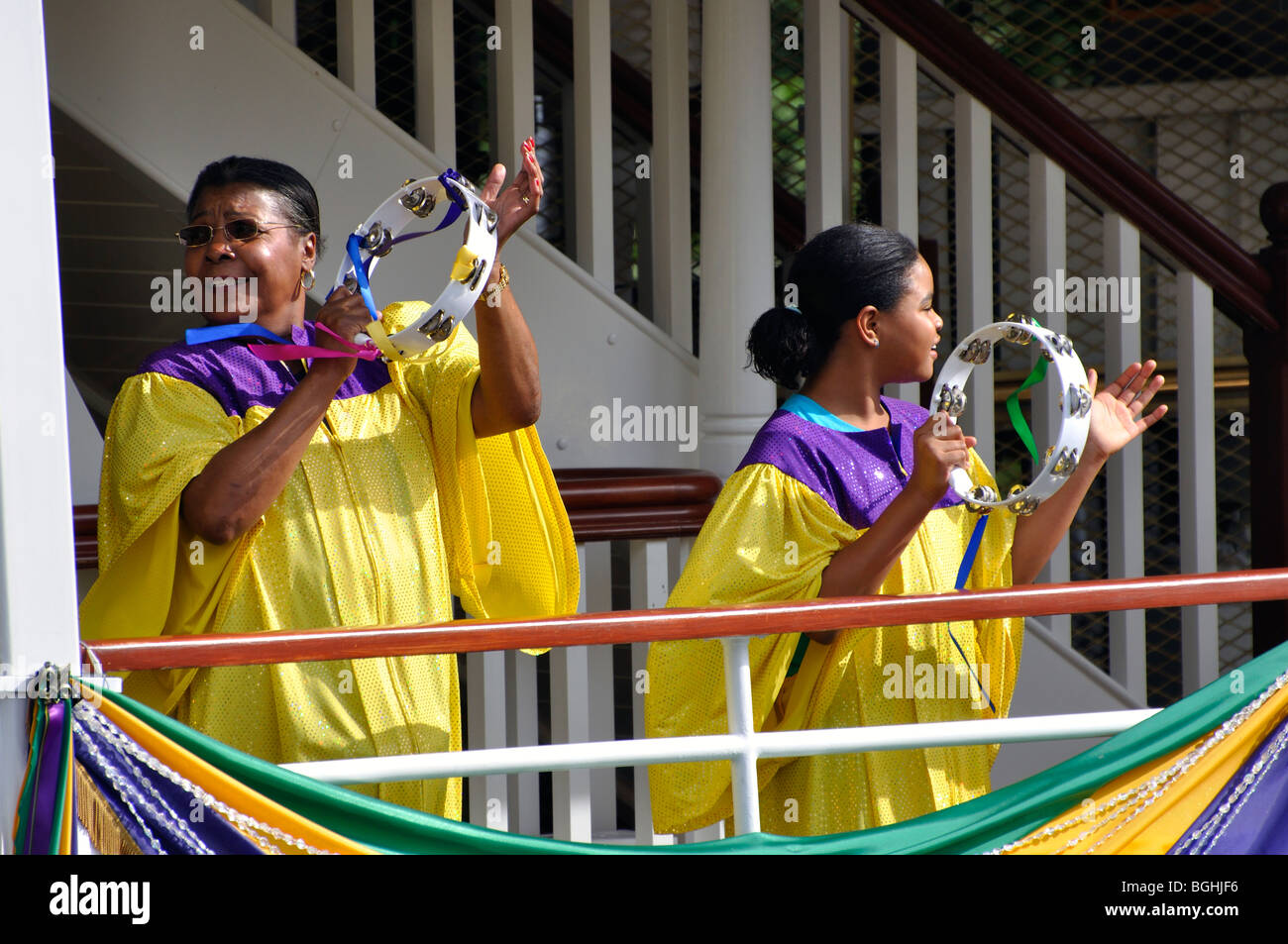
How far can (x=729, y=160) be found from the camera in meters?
3.23

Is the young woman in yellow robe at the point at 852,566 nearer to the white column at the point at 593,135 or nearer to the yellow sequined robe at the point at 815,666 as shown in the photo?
the yellow sequined robe at the point at 815,666

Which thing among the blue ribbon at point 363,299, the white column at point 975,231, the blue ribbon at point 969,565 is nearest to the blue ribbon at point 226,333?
the blue ribbon at point 363,299

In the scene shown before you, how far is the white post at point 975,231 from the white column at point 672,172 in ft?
2.07

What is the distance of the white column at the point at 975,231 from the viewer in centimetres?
343

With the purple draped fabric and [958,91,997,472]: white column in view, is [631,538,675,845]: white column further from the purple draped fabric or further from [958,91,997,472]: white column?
the purple draped fabric

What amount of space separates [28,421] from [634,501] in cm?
145

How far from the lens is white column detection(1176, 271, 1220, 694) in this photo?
3.46 m

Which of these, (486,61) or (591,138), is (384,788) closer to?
(591,138)

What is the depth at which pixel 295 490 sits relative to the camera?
6.73 ft

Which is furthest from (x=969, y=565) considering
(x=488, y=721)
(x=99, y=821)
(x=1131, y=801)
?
(x=99, y=821)

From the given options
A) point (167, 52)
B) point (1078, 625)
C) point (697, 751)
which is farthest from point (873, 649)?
point (1078, 625)

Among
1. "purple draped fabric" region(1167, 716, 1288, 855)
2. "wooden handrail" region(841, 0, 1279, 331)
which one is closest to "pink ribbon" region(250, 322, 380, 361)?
"purple draped fabric" region(1167, 716, 1288, 855)

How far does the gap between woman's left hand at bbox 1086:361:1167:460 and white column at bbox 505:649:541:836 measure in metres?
1.21
